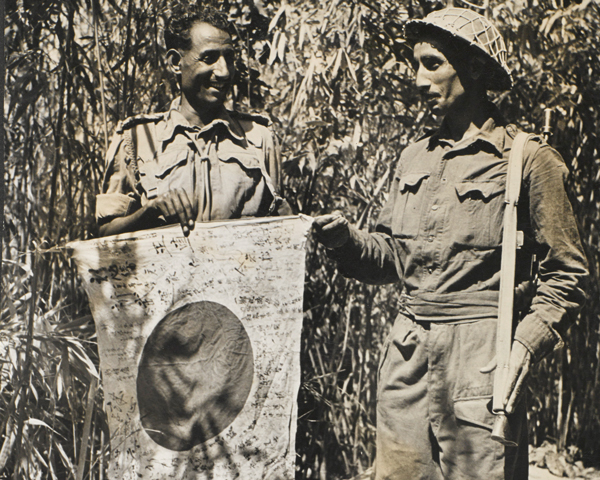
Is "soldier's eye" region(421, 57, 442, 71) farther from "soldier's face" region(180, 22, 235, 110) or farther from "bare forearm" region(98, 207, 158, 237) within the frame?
"bare forearm" region(98, 207, 158, 237)

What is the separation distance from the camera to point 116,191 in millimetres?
2475

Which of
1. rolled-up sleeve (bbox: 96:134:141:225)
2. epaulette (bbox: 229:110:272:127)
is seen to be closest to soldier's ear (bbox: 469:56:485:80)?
epaulette (bbox: 229:110:272:127)

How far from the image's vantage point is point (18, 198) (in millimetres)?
3492

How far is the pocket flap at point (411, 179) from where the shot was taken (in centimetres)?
244

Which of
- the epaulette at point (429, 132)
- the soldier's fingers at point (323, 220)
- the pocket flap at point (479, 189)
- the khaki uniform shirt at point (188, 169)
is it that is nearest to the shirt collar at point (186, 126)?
the khaki uniform shirt at point (188, 169)

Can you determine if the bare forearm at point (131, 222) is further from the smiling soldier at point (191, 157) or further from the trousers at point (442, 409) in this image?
the trousers at point (442, 409)

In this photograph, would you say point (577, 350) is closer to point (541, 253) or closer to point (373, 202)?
point (373, 202)

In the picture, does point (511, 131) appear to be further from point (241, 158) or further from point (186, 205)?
point (186, 205)

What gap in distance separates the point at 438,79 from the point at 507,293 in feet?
2.16

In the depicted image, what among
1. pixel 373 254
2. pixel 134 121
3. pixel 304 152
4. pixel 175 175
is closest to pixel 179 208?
pixel 175 175

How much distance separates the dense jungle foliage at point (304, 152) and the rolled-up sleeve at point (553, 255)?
1.27m

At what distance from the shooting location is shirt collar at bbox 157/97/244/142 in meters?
2.49

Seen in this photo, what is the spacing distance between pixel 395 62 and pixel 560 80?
0.83 meters

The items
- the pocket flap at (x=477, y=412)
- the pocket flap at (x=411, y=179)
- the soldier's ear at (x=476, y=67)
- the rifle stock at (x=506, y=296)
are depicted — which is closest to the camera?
the rifle stock at (x=506, y=296)
